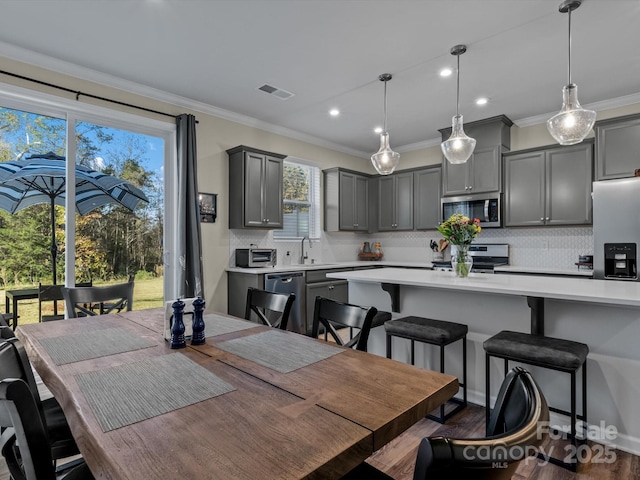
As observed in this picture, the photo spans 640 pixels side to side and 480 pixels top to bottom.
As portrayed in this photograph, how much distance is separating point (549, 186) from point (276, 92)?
352 centimetres

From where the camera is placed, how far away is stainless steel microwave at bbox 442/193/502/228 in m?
4.70

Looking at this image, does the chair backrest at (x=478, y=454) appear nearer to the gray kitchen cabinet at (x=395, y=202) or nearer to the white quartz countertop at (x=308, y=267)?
the white quartz countertop at (x=308, y=267)

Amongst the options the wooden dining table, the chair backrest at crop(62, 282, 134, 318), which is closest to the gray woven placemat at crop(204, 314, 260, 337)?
the wooden dining table

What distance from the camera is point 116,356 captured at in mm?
1434

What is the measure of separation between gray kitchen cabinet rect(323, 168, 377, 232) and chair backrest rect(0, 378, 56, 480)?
497 cm

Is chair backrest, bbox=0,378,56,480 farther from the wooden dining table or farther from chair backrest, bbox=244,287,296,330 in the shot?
chair backrest, bbox=244,287,296,330

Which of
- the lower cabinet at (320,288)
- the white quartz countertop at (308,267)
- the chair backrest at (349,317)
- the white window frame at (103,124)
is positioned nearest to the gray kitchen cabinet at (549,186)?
the white quartz countertop at (308,267)

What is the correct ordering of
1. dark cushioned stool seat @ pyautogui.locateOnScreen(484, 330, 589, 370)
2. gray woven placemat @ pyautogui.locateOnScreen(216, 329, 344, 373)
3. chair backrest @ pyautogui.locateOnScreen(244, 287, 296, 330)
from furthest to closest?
chair backrest @ pyautogui.locateOnScreen(244, 287, 296, 330)
dark cushioned stool seat @ pyautogui.locateOnScreen(484, 330, 589, 370)
gray woven placemat @ pyautogui.locateOnScreen(216, 329, 344, 373)

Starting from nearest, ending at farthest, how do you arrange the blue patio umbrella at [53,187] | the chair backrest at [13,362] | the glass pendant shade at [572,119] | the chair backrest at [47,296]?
the chair backrest at [13,362]
the glass pendant shade at [572,119]
the blue patio umbrella at [53,187]
the chair backrest at [47,296]

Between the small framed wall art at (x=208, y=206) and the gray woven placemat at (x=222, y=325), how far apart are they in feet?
7.50

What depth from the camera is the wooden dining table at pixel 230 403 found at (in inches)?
30.0

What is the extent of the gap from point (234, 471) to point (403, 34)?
307cm

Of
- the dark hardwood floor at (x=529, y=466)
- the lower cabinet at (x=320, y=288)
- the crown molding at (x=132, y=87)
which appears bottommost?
the dark hardwood floor at (x=529, y=466)

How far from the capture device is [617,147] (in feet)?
12.5
